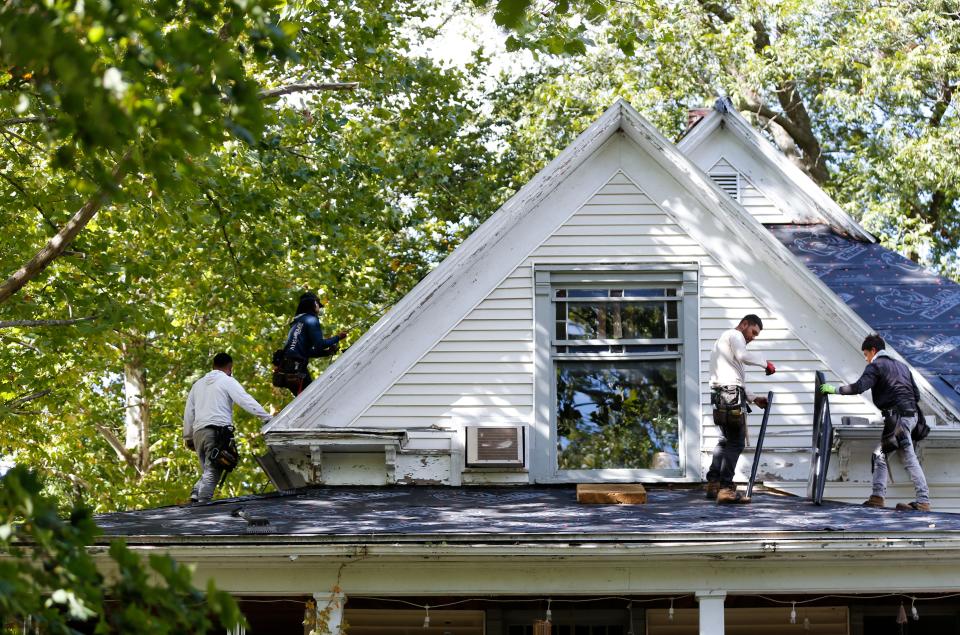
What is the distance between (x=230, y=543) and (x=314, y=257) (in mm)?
11279

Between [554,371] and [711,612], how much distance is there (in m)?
3.24

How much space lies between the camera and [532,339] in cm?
1129

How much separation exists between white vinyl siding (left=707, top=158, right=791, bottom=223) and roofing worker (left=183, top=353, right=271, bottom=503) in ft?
21.8

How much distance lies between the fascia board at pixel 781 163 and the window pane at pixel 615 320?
3872 mm

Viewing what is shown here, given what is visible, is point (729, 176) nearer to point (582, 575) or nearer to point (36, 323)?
point (582, 575)

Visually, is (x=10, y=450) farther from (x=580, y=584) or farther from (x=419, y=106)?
(x=580, y=584)

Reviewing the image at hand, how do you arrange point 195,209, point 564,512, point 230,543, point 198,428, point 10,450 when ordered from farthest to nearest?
point 10,450 < point 195,209 < point 198,428 < point 564,512 < point 230,543

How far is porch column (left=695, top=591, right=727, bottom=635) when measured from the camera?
28.1 ft

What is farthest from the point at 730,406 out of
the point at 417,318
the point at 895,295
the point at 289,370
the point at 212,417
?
the point at 212,417

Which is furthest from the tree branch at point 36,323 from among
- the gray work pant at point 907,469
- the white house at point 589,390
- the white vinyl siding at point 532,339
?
the gray work pant at point 907,469

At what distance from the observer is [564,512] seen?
30.6 ft

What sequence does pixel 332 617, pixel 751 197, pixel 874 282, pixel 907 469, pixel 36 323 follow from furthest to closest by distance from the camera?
pixel 751 197
pixel 874 282
pixel 36 323
pixel 907 469
pixel 332 617

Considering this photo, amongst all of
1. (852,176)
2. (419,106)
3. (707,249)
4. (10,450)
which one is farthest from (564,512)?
(852,176)

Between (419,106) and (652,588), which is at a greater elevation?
(419,106)
